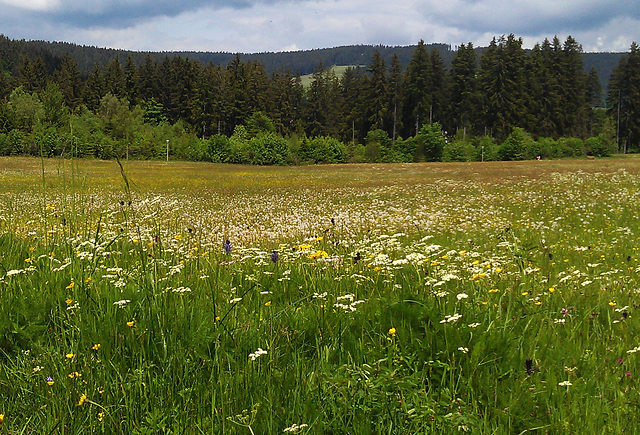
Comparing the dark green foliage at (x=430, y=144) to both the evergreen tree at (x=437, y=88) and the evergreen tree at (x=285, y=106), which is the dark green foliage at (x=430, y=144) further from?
the evergreen tree at (x=285, y=106)

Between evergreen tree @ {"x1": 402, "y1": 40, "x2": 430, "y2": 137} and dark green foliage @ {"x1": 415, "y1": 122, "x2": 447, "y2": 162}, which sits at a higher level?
evergreen tree @ {"x1": 402, "y1": 40, "x2": 430, "y2": 137}

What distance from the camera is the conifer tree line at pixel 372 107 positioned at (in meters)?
75.4

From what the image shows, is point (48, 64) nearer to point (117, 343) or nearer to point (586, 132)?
point (586, 132)

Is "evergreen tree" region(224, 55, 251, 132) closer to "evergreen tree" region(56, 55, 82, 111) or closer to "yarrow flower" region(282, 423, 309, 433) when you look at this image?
"evergreen tree" region(56, 55, 82, 111)

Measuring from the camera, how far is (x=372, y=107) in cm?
10394

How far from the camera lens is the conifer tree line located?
75.4 metres

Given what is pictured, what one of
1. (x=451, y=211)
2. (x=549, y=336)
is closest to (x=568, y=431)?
(x=549, y=336)

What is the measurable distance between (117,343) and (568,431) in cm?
260

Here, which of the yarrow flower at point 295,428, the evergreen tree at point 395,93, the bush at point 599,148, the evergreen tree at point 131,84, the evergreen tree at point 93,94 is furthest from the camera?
the evergreen tree at point 131,84

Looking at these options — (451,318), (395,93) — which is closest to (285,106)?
(395,93)

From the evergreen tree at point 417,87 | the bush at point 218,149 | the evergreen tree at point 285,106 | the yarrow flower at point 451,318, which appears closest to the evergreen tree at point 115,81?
the evergreen tree at point 285,106

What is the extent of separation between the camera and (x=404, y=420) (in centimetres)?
227

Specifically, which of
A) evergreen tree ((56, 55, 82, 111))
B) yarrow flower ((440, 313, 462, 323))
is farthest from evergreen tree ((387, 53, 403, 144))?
yarrow flower ((440, 313, 462, 323))

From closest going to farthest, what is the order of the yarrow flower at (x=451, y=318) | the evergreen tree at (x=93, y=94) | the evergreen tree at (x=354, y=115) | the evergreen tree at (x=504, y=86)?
1. the yarrow flower at (x=451, y=318)
2. the evergreen tree at (x=504, y=86)
3. the evergreen tree at (x=354, y=115)
4. the evergreen tree at (x=93, y=94)
